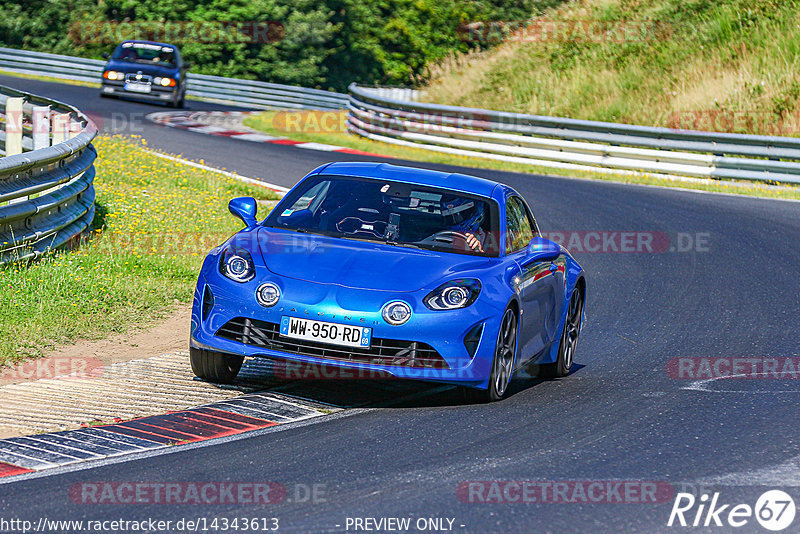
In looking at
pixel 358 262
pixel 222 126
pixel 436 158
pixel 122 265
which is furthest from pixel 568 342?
pixel 222 126

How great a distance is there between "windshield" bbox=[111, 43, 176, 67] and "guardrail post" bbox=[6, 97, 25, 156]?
18.2 metres

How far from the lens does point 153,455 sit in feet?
19.0

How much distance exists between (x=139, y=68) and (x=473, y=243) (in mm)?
25060

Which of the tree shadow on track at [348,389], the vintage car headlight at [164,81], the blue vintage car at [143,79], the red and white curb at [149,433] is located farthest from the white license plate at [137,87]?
the red and white curb at [149,433]

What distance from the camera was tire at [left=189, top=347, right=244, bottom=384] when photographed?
291 inches

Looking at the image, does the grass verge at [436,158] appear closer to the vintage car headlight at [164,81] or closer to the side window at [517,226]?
the vintage car headlight at [164,81]

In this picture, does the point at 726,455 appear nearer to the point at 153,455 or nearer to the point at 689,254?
the point at 153,455

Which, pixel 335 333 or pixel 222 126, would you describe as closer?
pixel 335 333

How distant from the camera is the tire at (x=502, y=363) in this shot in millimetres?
7219

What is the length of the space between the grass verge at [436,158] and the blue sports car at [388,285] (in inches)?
543

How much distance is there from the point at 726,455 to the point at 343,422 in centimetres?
202

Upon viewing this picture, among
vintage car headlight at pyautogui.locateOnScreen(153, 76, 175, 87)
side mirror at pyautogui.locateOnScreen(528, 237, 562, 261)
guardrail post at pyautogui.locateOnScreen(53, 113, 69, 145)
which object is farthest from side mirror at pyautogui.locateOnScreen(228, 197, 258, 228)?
vintage car headlight at pyautogui.locateOnScreen(153, 76, 175, 87)

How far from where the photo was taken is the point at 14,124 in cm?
1387

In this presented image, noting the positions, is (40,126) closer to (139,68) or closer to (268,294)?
(268,294)
